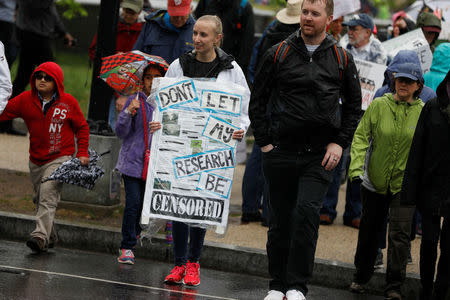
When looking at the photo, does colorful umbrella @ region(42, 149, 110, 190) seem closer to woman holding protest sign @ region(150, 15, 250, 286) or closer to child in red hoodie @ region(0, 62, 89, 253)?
child in red hoodie @ region(0, 62, 89, 253)

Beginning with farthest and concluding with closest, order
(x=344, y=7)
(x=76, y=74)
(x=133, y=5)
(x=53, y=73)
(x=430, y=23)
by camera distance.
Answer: (x=76, y=74)
(x=430, y=23)
(x=133, y=5)
(x=344, y=7)
(x=53, y=73)

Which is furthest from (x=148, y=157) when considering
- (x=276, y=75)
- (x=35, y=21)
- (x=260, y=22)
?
(x=260, y=22)

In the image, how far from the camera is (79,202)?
971cm

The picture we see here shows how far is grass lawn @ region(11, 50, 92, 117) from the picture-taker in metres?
17.4

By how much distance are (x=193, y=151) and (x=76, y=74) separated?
1305 cm

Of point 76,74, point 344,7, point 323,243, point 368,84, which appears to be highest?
point 344,7

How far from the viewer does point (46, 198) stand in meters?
8.38

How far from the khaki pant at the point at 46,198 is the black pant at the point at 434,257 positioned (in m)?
3.18

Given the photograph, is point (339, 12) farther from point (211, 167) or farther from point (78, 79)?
point (78, 79)

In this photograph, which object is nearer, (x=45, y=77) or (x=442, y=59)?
(x=45, y=77)

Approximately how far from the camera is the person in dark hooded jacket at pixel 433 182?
6.93 meters

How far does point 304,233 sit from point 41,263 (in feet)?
7.84

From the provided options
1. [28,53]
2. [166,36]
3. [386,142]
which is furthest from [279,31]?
[28,53]

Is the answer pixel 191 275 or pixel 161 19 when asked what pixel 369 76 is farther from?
pixel 191 275
